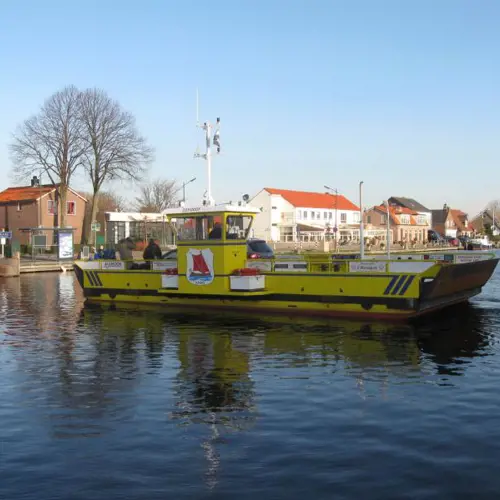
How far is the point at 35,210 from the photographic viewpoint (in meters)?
67.4

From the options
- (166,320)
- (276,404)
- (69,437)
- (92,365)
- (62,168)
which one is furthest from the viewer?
(62,168)

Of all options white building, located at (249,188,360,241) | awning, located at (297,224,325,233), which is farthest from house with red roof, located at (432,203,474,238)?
awning, located at (297,224,325,233)

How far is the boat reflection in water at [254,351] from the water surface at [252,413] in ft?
0.17

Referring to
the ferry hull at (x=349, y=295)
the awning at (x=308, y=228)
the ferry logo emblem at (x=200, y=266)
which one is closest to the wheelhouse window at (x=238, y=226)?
the ferry logo emblem at (x=200, y=266)

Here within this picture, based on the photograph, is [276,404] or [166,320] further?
[166,320]

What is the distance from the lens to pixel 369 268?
18.6 m

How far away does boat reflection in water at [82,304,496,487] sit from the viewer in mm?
9992

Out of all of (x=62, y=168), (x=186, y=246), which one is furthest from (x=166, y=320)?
(x=62, y=168)

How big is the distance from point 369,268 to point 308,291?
2047 mm

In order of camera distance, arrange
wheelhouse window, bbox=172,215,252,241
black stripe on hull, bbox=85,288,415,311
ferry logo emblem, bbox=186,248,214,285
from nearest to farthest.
Answer: black stripe on hull, bbox=85,288,415,311 → wheelhouse window, bbox=172,215,252,241 → ferry logo emblem, bbox=186,248,214,285

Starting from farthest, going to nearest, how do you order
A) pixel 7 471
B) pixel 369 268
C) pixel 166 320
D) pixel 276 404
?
1. pixel 166 320
2. pixel 369 268
3. pixel 276 404
4. pixel 7 471

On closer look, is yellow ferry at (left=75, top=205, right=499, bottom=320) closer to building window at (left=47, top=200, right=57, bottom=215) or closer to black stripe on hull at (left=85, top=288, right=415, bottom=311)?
black stripe on hull at (left=85, top=288, right=415, bottom=311)

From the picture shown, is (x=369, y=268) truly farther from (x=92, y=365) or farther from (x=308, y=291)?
(x=92, y=365)

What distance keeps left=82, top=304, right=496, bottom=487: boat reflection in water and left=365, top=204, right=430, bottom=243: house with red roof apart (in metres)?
94.9
